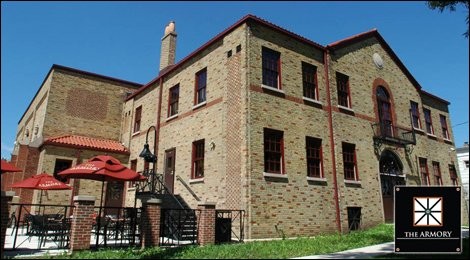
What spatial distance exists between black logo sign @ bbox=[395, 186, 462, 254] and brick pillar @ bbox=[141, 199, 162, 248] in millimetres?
6794

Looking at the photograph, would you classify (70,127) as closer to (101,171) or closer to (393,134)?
(101,171)

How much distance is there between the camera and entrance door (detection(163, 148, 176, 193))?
59.9 feet

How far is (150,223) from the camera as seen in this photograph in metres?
11.1

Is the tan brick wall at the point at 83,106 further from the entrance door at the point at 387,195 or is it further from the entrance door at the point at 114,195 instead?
the entrance door at the point at 387,195

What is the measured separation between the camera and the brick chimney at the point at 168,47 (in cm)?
2475

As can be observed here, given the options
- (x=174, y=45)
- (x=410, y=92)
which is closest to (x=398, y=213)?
(x=410, y=92)

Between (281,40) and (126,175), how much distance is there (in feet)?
29.8

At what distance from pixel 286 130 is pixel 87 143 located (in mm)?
13723

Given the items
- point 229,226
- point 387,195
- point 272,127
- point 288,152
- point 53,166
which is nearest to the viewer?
point 229,226

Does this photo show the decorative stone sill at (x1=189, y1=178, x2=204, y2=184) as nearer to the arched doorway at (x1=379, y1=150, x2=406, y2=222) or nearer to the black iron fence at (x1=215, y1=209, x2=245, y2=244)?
the black iron fence at (x1=215, y1=209, x2=245, y2=244)

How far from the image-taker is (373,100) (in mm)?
19859

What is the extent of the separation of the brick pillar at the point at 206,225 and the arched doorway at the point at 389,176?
34.5ft

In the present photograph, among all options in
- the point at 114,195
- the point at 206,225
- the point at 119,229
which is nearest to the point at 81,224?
the point at 119,229

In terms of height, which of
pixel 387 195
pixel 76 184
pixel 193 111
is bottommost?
pixel 387 195
